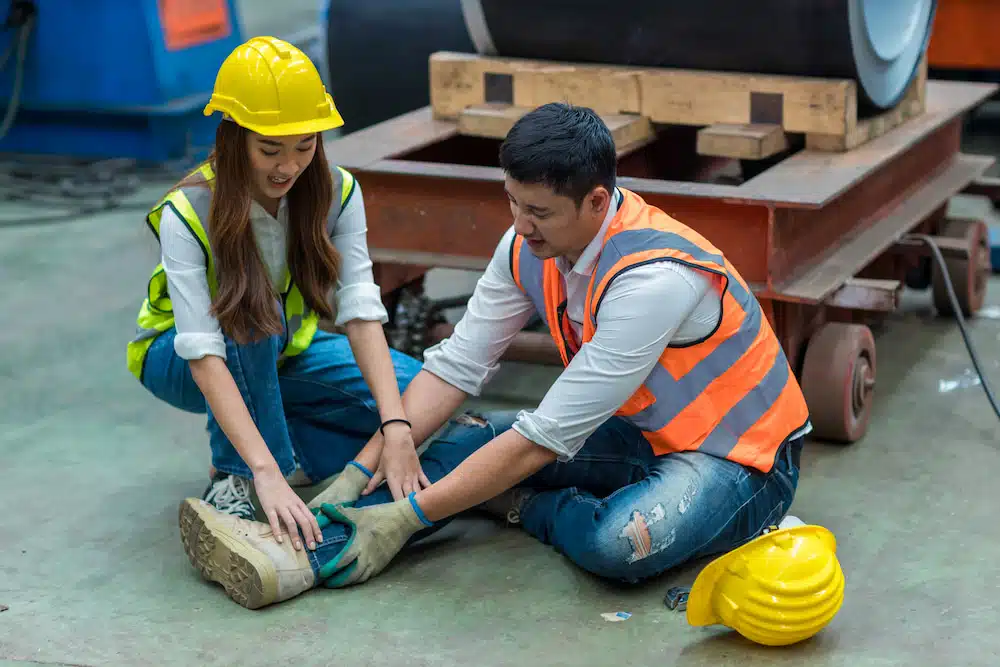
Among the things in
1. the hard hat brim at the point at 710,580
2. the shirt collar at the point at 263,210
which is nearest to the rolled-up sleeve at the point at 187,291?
the shirt collar at the point at 263,210

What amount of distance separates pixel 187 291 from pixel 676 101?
5.58 feet

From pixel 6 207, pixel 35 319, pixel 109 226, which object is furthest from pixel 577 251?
pixel 6 207

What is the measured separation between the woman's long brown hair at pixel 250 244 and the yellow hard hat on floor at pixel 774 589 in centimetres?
104

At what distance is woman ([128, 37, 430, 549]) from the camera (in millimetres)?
2635

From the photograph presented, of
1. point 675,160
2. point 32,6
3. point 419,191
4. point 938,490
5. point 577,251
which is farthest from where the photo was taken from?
point 32,6

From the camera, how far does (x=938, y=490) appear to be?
3148 mm

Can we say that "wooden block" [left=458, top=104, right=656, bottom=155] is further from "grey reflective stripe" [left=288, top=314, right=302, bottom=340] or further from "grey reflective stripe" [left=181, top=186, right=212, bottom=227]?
"grey reflective stripe" [left=181, top=186, right=212, bottom=227]

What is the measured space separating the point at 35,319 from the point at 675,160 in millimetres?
2207

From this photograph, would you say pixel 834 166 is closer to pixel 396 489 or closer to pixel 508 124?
pixel 508 124

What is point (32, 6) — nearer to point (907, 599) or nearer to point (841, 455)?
point (841, 455)

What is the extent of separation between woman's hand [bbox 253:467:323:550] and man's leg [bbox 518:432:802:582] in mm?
527

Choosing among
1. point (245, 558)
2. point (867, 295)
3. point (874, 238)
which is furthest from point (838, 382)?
point (245, 558)

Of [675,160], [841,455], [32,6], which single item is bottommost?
[841,455]

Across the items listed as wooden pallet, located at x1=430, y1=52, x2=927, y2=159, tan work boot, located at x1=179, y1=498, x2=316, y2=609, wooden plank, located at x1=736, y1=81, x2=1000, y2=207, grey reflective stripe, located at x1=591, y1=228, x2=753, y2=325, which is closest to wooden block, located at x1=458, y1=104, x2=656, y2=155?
wooden pallet, located at x1=430, y1=52, x2=927, y2=159
